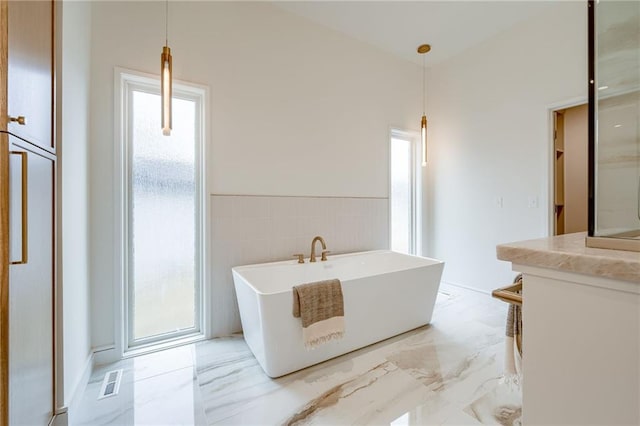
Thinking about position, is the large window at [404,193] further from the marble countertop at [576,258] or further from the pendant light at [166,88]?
the marble countertop at [576,258]

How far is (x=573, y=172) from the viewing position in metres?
3.55

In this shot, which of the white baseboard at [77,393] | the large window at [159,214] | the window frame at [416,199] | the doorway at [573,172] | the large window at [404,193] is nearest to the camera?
the white baseboard at [77,393]

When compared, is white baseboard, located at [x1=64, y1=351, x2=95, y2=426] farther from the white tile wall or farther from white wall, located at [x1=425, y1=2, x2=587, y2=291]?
white wall, located at [x1=425, y1=2, x2=587, y2=291]

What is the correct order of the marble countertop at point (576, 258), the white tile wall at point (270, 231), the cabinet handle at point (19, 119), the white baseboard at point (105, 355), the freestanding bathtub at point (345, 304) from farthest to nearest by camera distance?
1. the white tile wall at point (270, 231)
2. the white baseboard at point (105, 355)
3. the freestanding bathtub at point (345, 304)
4. the cabinet handle at point (19, 119)
5. the marble countertop at point (576, 258)

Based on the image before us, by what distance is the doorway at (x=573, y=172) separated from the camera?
3459mm

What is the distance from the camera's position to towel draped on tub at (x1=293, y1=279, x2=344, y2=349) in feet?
6.35

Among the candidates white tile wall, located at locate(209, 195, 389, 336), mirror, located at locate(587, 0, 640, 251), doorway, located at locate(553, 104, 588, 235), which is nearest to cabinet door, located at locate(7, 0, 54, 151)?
white tile wall, located at locate(209, 195, 389, 336)

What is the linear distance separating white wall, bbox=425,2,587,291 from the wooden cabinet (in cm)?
402

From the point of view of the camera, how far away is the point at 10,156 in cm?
92

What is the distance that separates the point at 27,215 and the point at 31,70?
0.58 metres

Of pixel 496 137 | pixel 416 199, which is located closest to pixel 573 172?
pixel 496 137

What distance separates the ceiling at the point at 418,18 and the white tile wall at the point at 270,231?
200cm

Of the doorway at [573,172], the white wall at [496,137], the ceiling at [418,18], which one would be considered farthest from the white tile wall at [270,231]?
the doorway at [573,172]

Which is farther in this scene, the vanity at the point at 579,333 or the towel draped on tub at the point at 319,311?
the towel draped on tub at the point at 319,311
